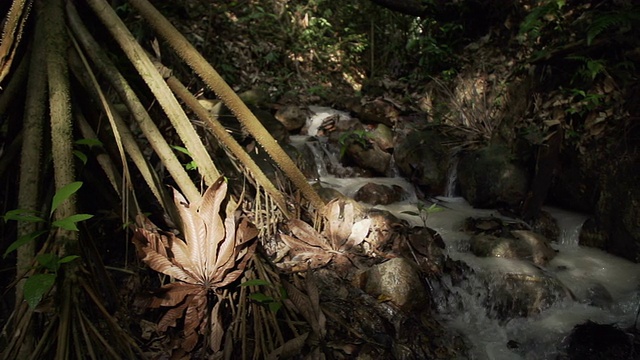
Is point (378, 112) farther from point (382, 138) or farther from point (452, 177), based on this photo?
point (452, 177)

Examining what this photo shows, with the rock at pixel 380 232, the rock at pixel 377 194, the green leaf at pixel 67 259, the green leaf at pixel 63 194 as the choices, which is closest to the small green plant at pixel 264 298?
the green leaf at pixel 67 259

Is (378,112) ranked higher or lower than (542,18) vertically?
lower

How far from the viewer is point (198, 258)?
5.65 ft

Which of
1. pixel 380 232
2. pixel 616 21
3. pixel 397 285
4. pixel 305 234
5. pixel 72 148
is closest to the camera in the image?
pixel 72 148

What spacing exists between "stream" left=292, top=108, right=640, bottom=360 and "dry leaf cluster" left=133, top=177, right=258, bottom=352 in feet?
5.87

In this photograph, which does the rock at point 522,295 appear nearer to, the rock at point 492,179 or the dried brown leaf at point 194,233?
the rock at point 492,179

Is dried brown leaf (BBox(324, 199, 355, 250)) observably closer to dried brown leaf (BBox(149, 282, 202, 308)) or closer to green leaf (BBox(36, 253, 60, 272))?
dried brown leaf (BBox(149, 282, 202, 308))

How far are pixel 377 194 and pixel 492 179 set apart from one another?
141 cm

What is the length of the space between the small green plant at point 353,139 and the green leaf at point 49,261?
15.0 ft

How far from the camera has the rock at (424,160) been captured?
17.0 feet

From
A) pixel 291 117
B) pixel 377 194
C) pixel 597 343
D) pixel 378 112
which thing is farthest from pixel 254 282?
pixel 378 112

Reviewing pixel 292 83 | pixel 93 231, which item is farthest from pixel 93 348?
pixel 292 83

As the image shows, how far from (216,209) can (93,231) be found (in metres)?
0.84

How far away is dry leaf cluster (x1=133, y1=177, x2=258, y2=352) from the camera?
1.64 meters
